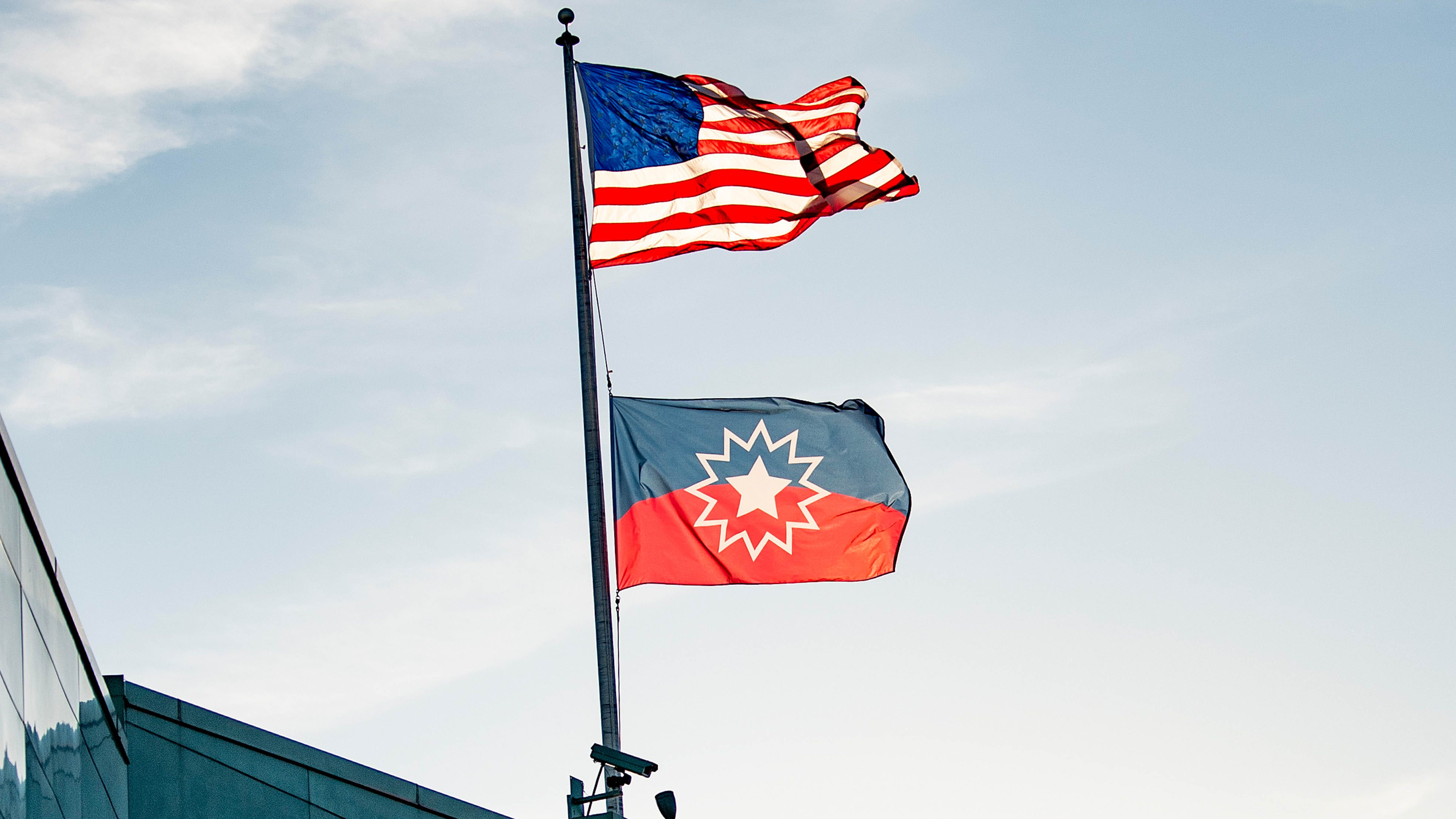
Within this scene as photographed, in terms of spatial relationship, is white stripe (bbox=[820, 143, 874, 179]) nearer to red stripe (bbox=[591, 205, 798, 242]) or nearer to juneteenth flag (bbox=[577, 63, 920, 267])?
juneteenth flag (bbox=[577, 63, 920, 267])

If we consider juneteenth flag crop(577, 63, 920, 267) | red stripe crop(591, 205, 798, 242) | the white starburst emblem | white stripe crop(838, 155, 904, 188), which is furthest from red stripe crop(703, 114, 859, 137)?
the white starburst emblem

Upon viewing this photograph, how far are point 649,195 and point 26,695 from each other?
6662mm

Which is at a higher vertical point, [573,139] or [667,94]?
[667,94]

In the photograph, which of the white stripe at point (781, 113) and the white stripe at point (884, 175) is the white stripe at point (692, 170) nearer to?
the white stripe at point (781, 113)

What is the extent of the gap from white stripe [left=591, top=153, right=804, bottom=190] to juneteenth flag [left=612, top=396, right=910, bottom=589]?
2.06 m

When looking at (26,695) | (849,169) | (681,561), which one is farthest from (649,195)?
(26,695)

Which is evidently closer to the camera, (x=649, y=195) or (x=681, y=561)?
(x=681, y=561)

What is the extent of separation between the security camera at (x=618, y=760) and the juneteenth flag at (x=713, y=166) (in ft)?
14.1

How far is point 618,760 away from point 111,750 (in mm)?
5939

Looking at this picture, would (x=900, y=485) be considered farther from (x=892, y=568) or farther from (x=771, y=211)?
(x=771, y=211)

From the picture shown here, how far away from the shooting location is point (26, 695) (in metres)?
11.4

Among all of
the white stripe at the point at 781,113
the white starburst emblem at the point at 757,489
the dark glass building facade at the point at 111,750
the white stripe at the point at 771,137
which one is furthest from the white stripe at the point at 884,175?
the dark glass building facade at the point at 111,750

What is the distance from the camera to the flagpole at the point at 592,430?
12.0m

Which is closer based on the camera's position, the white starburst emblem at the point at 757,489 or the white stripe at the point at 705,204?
the white starburst emblem at the point at 757,489
